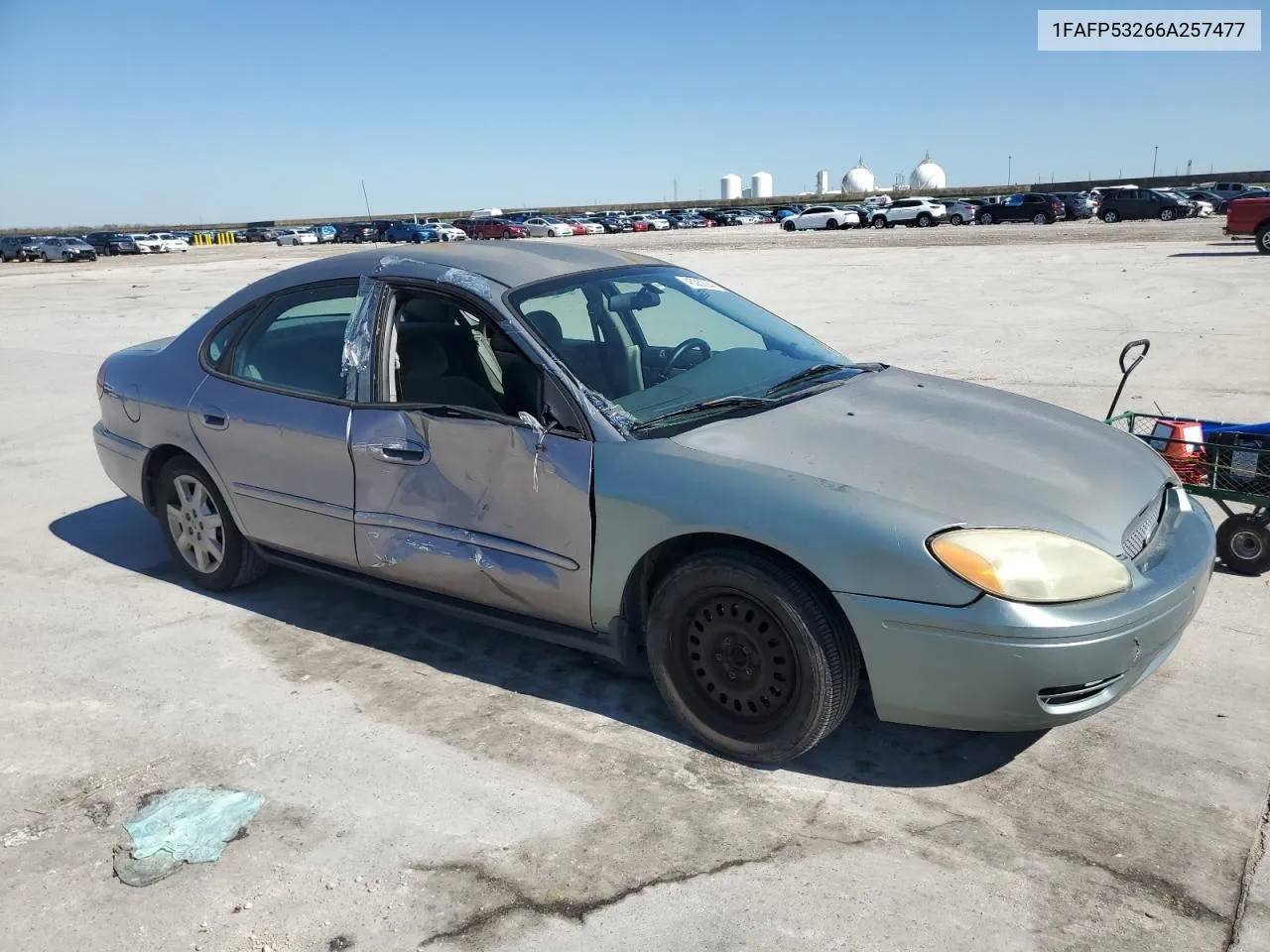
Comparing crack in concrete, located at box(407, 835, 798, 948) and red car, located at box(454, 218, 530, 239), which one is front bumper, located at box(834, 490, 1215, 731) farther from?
red car, located at box(454, 218, 530, 239)

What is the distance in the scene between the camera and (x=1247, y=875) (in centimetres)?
270

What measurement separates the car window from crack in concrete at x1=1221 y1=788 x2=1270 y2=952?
11.0ft

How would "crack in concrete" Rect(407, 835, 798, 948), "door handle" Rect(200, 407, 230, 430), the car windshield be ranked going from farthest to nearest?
1. "door handle" Rect(200, 407, 230, 430)
2. the car windshield
3. "crack in concrete" Rect(407, 835, 798, 948)

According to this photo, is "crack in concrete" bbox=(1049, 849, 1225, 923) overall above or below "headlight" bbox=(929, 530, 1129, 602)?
below

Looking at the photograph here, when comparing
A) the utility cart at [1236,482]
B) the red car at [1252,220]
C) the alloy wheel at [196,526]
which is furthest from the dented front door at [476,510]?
the red car at [1252,220]

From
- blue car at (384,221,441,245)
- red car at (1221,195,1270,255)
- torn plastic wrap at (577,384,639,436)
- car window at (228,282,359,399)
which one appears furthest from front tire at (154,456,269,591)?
blue car at (384,221,441,245)

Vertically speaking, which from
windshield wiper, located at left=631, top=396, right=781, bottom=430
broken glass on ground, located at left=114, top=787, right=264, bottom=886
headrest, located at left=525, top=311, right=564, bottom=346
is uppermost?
headrest, located at left=525, top=311, right=564, bottom=346

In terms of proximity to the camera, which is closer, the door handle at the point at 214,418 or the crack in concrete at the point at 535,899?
the crack in concrete at the point at 535,899

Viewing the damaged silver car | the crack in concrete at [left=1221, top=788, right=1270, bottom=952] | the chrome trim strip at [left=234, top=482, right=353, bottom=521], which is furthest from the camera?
the chrome trim strip at [left=234, top=482, right=353, bottom=521]

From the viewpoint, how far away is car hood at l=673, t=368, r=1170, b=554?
3.00 m

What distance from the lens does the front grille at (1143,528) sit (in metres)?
3.13

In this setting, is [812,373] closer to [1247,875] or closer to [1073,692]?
[1073,692]

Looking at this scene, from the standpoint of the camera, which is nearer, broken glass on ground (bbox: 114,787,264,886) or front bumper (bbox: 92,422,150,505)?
broken glass on ground (bbox: 114,787,264,886)

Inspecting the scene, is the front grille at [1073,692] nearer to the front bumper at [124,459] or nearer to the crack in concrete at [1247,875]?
the crack in concrete at [1247,875]
